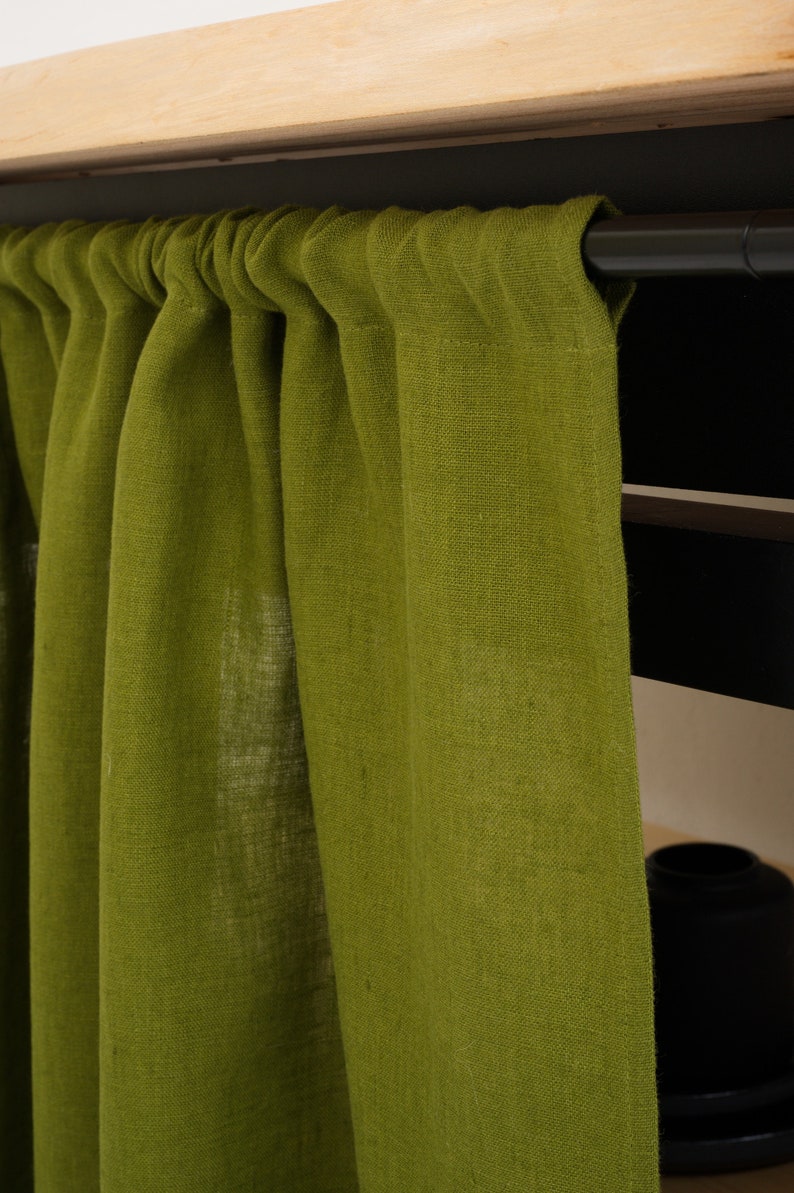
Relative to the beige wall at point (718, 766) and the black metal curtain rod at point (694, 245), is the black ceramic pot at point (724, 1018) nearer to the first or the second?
the beige wall at point (718, 766)

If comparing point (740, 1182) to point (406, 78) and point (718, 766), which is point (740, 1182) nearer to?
point (718, 766)

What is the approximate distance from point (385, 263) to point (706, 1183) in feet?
1.56

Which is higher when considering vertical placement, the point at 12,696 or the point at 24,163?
the point at 24,163

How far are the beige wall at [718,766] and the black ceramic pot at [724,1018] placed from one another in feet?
0.66

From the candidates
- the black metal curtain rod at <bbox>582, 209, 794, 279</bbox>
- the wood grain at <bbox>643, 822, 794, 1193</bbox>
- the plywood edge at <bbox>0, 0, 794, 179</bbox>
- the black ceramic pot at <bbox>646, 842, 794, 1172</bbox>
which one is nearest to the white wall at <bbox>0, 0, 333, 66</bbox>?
the plywood edge at <bbox>0, 0, 794, 179</bbox>

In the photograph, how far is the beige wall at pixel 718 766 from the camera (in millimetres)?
820

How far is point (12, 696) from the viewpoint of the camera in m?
0.79

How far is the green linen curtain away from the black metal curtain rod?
0.04 feet

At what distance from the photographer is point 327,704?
559mm

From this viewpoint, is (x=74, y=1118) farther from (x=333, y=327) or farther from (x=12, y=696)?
(x=333, y=327)

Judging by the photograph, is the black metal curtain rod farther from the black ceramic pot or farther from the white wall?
the black ceramic pot

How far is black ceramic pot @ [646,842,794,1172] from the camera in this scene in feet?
2.02

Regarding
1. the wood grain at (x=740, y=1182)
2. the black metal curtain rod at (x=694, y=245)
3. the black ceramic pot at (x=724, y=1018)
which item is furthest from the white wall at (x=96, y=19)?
the wood grain at (x=740, y=1182)

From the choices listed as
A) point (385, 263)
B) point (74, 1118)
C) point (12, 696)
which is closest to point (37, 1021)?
point (74, 1118)
